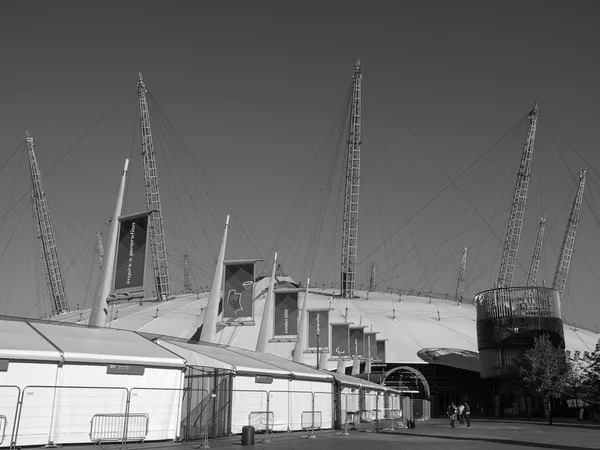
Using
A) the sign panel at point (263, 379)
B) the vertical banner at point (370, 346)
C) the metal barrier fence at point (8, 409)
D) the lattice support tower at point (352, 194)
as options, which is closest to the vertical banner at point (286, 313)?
the sign panel at point (263, 379)

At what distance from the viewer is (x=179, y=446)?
19.8m

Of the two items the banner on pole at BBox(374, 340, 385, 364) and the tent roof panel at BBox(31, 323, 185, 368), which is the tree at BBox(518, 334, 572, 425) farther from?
the tent roof panel at BBox(31, 323, 185, 368)

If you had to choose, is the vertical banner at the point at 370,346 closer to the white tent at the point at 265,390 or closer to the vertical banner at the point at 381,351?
the vertical banner at the point at 381,351

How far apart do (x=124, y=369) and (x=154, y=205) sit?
6443 cm

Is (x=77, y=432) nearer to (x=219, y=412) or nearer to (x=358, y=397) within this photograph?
(x=219, y=412)

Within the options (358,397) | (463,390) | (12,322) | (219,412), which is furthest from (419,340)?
(12,322)

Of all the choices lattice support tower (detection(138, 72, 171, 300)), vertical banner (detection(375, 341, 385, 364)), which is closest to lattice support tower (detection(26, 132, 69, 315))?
lattice support tower (detection(138, 72, 171, 300))

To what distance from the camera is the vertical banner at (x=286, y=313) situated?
4044cm

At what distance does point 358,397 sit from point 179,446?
750 inches

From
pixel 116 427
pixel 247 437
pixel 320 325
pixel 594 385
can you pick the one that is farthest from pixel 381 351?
pixel 116 427

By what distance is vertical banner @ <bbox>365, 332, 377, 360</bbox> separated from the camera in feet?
177

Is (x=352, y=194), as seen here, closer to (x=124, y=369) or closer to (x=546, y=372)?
(x=546, y=372)

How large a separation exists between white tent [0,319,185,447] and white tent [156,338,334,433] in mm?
2867

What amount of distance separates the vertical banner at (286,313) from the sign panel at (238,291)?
664 centimetres
